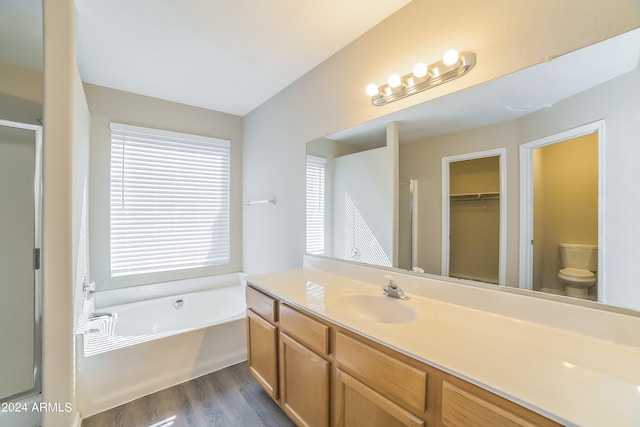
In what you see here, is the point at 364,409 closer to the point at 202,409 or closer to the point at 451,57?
the point at 202,409

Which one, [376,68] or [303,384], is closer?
[303,384]

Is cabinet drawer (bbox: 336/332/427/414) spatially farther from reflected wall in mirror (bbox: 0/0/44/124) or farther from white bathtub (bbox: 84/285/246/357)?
reflected wall in mirror (bbox: 0/0/44/124)

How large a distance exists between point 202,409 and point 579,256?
232 cm

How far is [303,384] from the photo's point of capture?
4.49ft

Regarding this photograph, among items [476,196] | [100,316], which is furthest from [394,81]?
[100,316]

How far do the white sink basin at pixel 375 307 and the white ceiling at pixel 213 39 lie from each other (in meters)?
1.72

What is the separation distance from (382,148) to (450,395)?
135cm

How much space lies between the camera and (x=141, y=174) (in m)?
2.66

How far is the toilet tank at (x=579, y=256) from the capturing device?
38.5 inches

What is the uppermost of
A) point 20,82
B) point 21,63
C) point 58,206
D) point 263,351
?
point 21,63

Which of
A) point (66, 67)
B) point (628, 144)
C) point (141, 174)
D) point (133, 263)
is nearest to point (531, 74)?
point (628, 144)

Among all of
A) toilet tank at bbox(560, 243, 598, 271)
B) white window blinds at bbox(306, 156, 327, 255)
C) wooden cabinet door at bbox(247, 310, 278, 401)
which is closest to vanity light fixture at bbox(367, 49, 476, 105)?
white window blinds at bbox(306, 156, 327, 255)

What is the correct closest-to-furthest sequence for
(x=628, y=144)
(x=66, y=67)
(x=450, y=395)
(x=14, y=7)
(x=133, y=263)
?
(x=450, y=395) → (x=628, y=144) → (x=66, y=67) → (x=14, y=7) → (x=133, y=263)

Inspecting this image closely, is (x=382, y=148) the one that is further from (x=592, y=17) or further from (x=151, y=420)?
(x=151, y=420)
